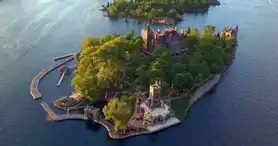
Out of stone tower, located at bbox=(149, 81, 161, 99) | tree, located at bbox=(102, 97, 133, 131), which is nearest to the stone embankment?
tree, located at bbox=(102, 97, 133, 131)

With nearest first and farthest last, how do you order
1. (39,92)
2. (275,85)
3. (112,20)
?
(39,92)
(275,85)
(112,20)

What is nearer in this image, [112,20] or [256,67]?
[256,67]

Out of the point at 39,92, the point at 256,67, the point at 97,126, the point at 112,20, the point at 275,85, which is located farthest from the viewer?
the point at 112,20

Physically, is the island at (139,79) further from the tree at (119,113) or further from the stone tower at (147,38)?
the stone tower at (147,38)

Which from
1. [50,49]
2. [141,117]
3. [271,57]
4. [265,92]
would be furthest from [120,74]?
[271,57]

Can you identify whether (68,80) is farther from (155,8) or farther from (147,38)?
(155,8)

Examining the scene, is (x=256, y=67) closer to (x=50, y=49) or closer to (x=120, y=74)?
(x=120, y=74)
